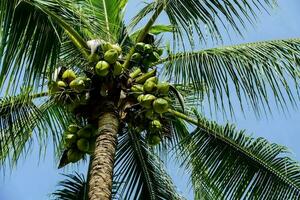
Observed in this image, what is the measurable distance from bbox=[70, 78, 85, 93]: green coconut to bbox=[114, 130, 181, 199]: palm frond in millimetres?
1936

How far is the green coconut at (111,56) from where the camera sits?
Answer: 19.1 feet

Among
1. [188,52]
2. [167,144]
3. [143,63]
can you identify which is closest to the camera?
[143,63]

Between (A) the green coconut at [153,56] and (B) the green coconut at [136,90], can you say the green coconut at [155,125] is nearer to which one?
(B) the green coconut at [136,90]

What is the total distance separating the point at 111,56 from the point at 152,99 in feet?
1.68

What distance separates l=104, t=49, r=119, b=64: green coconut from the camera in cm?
583

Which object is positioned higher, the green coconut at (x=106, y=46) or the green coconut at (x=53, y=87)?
the green coconut at (x=106, y=46)

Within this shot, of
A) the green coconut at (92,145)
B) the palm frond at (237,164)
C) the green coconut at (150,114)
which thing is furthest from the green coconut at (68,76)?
the palm frond at (237,164)

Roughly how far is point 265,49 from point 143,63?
1.29 m

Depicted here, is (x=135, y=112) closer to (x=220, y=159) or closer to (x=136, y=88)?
(x=136, y=88)

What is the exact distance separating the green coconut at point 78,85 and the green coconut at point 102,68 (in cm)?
16

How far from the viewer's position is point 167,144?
25.0 ft

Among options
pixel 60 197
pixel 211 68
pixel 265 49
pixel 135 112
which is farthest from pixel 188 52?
pixel 60 197

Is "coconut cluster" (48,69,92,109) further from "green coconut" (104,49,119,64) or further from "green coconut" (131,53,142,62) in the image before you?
"green coconut" (131,53,142,62)

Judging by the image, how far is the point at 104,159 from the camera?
18.0ft
